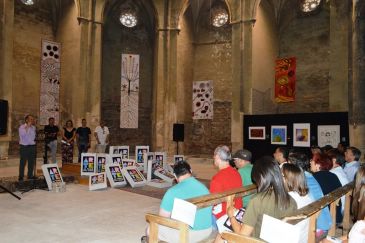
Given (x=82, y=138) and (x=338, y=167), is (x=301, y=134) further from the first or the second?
(x=82, y=138)

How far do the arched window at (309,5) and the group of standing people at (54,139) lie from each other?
10434 mm

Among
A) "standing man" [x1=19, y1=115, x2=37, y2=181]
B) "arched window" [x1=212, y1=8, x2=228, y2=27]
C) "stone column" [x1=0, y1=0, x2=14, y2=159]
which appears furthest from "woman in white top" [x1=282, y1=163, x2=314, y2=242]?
"arched window" [x1=212, y1=8, x2=228, y2=27]

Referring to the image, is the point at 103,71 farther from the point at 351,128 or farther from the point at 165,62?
the point at 351,128

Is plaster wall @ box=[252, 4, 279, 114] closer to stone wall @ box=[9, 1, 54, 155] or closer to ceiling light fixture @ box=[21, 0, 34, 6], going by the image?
stone wall @ box=[9, 1, 54, 155]

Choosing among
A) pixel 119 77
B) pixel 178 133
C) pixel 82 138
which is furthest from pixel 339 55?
pixel 119 77

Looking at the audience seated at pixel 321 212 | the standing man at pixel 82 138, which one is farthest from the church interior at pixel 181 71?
the audience seated at pixel 321 212

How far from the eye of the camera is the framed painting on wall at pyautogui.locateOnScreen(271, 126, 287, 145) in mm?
11055

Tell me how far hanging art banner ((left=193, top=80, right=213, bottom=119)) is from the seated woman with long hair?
13645 mm

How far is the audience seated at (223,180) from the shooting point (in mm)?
3568

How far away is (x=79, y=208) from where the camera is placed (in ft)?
19.3

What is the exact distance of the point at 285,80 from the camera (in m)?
14.8

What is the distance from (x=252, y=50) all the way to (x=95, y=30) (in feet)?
21.0

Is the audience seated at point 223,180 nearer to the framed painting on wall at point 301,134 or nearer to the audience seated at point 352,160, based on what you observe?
the audience seated at point 352,160

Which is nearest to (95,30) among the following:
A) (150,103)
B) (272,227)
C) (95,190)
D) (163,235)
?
(150,103)
